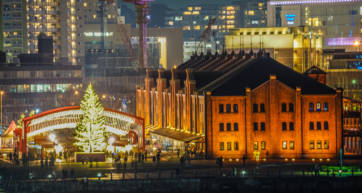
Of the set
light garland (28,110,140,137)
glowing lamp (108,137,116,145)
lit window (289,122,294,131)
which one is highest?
light garland (28,110,140,137)

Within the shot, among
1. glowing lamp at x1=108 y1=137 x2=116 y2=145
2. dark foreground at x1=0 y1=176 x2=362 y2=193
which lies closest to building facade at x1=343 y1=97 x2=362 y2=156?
dark foreground at x1=0 y1=176 x2=362 y2=193

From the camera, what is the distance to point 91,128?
4279 inches

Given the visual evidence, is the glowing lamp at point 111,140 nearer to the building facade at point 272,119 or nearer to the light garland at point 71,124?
the light garland at point 71,124

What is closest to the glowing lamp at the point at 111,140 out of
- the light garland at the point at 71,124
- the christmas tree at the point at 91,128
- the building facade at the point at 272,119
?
the light garland at the point at 71,124

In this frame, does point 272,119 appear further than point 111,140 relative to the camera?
No

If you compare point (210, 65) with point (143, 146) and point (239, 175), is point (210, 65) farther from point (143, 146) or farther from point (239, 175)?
point (239, 175)

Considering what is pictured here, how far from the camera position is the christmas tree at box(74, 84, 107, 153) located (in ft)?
355

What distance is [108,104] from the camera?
196 m

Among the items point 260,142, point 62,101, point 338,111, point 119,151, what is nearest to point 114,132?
point 119,151

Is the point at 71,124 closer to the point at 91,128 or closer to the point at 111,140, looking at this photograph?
the point at 111,140

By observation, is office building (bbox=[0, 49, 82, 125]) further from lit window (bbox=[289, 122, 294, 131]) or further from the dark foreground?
the dark foreground

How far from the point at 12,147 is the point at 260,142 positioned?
31368 mm

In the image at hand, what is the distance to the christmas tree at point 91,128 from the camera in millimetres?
108250

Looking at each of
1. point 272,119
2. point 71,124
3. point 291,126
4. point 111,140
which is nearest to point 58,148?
point 71,124
